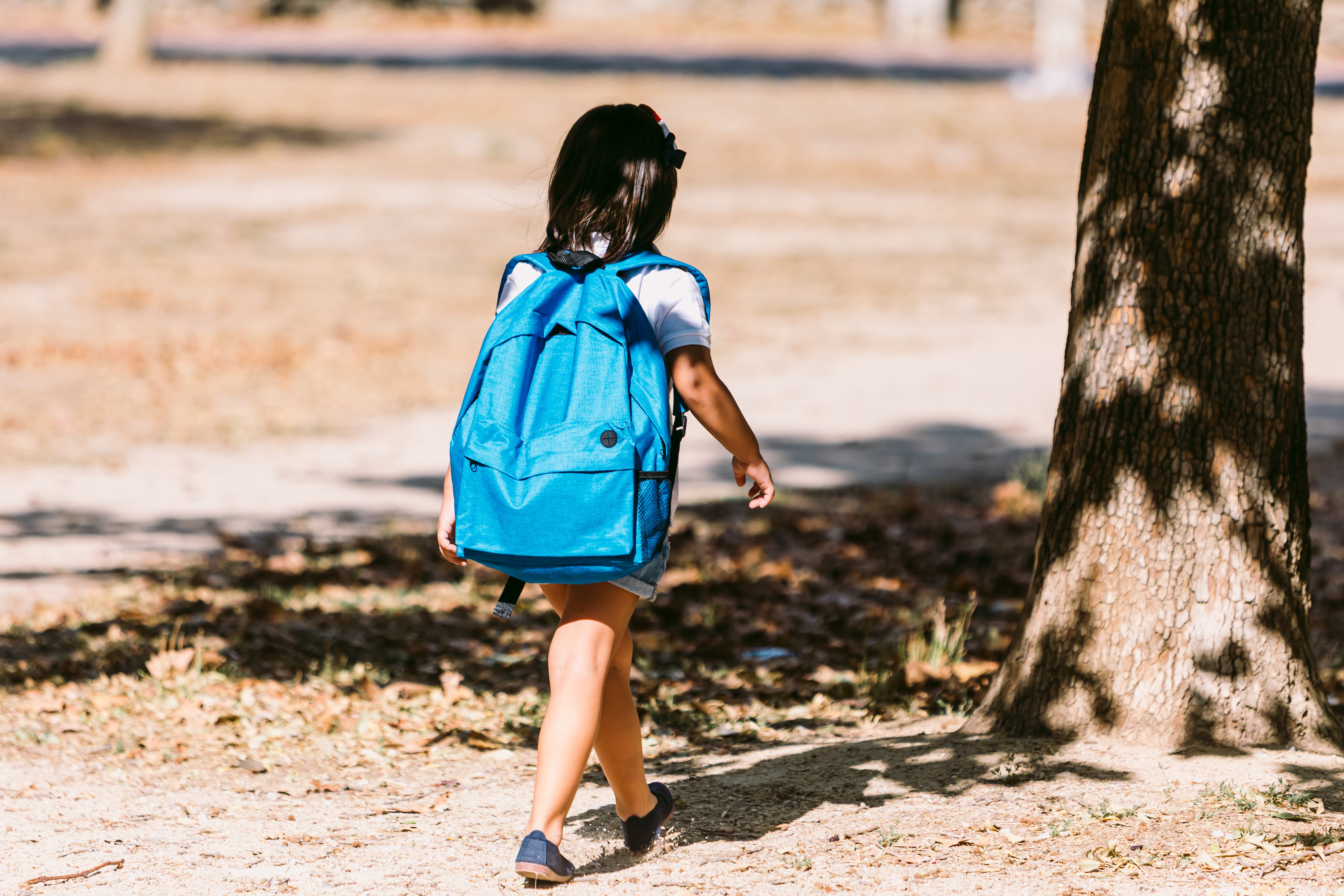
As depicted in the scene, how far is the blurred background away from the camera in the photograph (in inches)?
365

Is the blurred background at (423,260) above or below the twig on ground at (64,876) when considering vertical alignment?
above

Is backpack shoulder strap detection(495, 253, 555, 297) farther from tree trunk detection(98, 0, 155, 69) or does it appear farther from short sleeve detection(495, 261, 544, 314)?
tree trunk detection(98, 0, 155, 69)

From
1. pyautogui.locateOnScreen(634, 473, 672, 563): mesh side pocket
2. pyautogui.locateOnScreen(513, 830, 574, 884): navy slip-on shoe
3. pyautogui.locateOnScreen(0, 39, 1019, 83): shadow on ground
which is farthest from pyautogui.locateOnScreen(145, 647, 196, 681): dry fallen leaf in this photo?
pyautogui.locateOnScreen(0, 39, 1019, 83): shadow on ground

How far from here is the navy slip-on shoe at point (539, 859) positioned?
10.8 ft

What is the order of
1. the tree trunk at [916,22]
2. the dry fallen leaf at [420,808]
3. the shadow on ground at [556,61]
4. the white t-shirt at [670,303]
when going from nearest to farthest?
the white t-shirt at [670,303] < the dry fallen leaf at [420,808] < the shadow on ground at [556,61] < the tree trunk at [916,22]

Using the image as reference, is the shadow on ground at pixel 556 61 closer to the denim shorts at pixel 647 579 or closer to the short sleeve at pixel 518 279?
the short sleeve at pixel 518 279

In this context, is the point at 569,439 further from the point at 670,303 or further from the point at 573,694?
the point at 573,694

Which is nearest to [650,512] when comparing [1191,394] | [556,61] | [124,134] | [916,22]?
[1191,394]

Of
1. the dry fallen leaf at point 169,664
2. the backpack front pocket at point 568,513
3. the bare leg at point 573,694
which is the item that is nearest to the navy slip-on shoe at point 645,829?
the bare leg at point 573,694

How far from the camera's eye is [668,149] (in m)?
3.38

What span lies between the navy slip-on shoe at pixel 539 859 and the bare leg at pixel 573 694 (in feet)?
0.06

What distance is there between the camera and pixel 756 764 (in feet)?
14.7

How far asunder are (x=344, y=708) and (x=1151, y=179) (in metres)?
3.07

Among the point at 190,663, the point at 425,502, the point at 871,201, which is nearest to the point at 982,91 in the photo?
the point at 871,201
